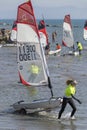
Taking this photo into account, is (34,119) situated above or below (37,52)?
below

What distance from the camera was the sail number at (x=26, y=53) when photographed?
19.6 meters

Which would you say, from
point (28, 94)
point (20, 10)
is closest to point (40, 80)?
point (20, 10)

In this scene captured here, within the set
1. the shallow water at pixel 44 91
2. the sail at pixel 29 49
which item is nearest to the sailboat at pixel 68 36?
the shallow water at pixel 44 91

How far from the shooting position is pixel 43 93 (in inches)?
958

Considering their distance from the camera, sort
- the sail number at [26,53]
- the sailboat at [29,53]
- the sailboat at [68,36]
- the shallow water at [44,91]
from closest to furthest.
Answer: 1. the shallow water at [44,91]
2. the sailboat at [29,53]
3. the sail number at [26,53]
4. the sailboat at [68,36]

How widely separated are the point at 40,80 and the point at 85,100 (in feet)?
12.4

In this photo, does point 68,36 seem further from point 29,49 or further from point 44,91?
point 29,49

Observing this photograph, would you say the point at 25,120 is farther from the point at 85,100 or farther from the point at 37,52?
the point at 85,100

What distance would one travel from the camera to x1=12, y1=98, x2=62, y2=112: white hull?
1838 cm

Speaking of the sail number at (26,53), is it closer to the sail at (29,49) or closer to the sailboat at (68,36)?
the sail at (29,49)

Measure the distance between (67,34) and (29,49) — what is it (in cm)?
2924

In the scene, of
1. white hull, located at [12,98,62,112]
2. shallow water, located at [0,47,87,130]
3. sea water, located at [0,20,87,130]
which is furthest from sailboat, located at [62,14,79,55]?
white hull, located at [12,98,62,112]

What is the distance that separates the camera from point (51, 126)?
17.1 metres

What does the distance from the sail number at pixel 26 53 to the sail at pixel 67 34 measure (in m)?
28.4
